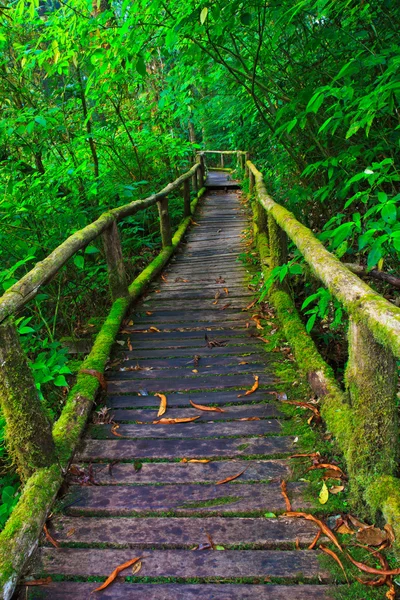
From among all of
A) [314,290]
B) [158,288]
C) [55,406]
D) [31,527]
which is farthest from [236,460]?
[158,288]

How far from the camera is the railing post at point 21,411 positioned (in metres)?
2.01

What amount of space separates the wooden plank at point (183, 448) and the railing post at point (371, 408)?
587mm

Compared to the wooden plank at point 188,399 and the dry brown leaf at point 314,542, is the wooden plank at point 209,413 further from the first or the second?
the dry brown leaf at point 314,542

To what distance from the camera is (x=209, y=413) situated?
2.93m

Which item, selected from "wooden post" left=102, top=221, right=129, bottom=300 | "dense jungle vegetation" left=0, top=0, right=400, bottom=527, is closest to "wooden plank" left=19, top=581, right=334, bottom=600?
"dense jungle vegetation" left=0, top=0, right=400, bottom=527

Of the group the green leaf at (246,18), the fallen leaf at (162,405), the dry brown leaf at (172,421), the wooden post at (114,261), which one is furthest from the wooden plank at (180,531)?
the green leaf at (246,18)

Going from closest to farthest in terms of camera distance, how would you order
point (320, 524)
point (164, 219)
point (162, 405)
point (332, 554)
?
point (332, 554) → point (320, 524) → point (162, 405) → point (164, 219)

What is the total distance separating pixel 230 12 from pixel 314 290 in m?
2.87

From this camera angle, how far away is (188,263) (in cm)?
681

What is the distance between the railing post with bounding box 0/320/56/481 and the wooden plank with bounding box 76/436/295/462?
358 mm

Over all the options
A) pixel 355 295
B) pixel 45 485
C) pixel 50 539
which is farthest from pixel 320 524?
pixel 45 485

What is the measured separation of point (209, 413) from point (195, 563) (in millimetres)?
1158

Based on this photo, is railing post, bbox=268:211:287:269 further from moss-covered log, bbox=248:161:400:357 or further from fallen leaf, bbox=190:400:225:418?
fallen leaf, bbox=190:400:225:418

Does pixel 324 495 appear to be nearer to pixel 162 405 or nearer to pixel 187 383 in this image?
pixel 162 405
